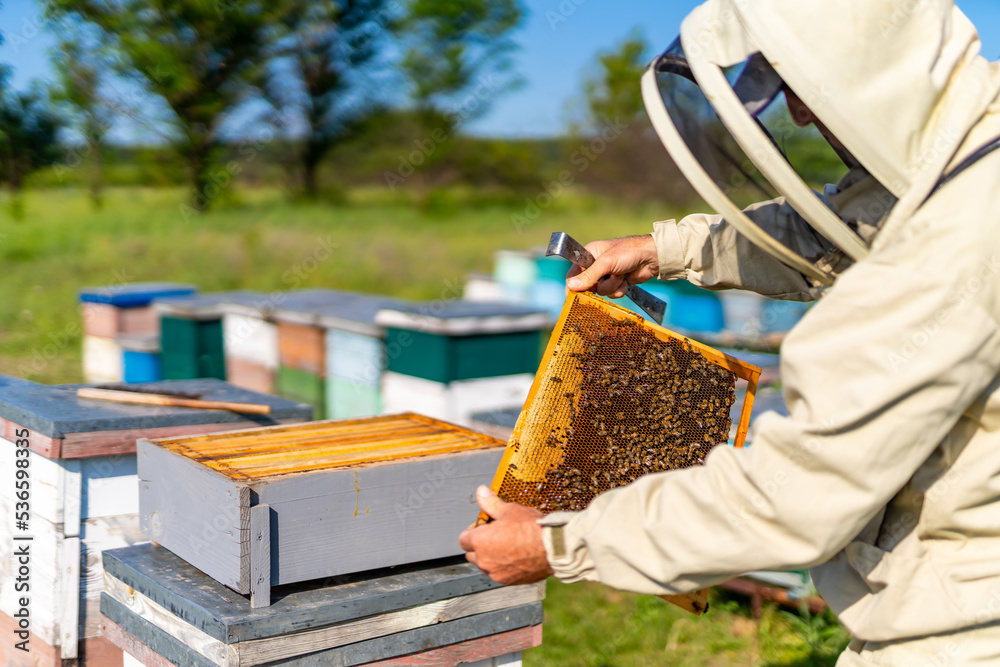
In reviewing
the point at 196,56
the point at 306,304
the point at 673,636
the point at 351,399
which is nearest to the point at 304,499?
the point at 673,636

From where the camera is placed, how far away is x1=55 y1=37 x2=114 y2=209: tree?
16594 mm

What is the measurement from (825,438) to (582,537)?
1.39 feet

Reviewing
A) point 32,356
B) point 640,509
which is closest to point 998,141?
point 640,509

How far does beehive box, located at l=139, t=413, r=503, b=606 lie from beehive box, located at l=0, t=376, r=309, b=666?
27 centimetres

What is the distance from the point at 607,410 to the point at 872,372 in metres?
0.78

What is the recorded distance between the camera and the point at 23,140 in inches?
543

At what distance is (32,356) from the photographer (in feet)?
27.4

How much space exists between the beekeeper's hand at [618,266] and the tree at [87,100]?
1637 cm

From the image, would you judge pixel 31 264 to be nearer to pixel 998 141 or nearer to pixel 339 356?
pixel 339 356

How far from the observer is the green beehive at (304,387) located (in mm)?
5609

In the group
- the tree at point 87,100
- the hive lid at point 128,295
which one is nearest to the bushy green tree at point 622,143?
the tree at point 87,100

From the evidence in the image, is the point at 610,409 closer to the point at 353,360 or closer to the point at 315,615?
the point at 315,615

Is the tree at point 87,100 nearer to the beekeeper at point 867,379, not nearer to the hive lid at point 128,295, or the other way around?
the hive lid at point 128,295

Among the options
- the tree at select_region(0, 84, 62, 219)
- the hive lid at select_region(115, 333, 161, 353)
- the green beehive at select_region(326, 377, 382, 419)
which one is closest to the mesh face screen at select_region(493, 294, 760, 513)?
the green beehive at select_region(326, 377, 382, 419)
